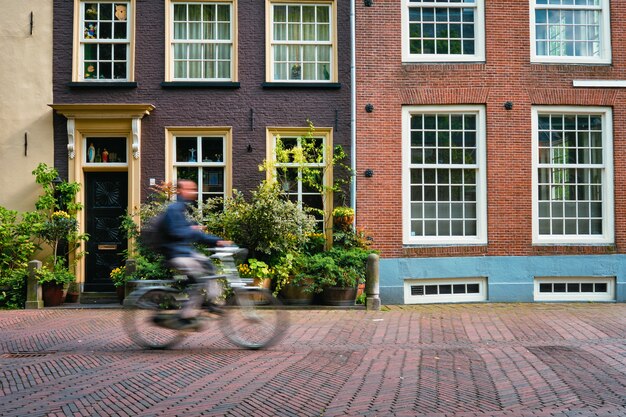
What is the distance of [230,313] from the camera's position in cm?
707

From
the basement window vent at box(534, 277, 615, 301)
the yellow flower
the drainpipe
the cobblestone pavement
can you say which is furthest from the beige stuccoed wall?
the basement window vent at box(534, 277, 615, 301)

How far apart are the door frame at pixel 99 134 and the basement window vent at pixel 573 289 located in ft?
28.1

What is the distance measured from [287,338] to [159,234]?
2.39 m

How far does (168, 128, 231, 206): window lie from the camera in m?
12.7

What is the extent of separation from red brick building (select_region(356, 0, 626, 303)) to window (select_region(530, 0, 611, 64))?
45mm

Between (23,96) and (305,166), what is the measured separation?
19.8ft

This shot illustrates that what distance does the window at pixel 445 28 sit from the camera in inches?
506

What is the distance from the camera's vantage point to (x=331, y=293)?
11312 millimetres

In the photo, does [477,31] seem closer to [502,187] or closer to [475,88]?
[475,88]

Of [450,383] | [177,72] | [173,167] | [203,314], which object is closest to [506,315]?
[450,383]

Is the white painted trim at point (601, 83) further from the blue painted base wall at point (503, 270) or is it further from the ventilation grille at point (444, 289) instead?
the ventilation grille at point (444, 289)

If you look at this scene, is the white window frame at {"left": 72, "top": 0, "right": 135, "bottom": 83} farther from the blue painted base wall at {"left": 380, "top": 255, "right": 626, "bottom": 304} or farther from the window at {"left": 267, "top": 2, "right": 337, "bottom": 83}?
the blue painted base wall at {"left": 380, "top": 255, "right": 626, "bottom": 304}

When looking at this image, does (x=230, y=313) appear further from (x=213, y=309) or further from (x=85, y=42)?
(x=85, y=42)

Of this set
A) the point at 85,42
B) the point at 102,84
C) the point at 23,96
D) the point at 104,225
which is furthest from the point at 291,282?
the point at 23,96
